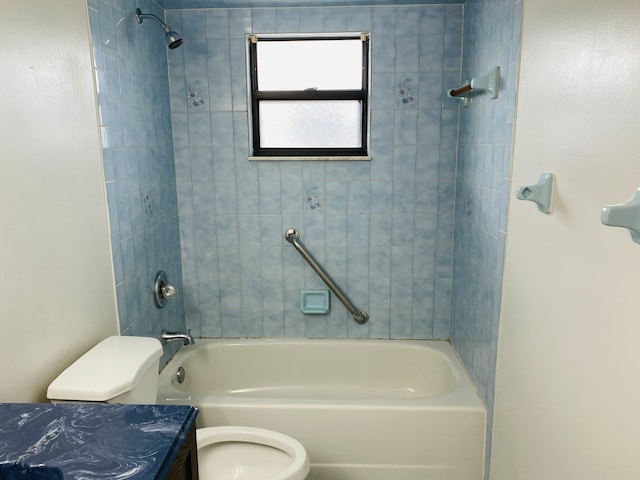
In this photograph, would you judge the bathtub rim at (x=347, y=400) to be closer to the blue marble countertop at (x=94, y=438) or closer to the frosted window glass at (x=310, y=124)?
the blue marble countertop at (x=94, y=438)

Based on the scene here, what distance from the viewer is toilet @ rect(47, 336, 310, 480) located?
1.32 meters

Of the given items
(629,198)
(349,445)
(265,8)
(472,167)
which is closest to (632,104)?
(629,198)

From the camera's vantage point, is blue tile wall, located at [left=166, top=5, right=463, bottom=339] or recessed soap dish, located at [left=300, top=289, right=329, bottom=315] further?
recessed soap dish, located at [left=300, top=289, right=329, bottom=315]

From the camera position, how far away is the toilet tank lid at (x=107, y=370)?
1304mm

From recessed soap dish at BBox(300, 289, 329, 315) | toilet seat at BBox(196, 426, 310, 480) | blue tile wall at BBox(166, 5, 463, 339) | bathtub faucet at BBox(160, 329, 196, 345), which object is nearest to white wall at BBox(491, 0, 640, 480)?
toilet seat at BBox(196, 426, 310, 480)

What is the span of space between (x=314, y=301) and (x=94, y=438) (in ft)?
5.76

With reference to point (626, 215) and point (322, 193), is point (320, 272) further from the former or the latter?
point (626, 215)

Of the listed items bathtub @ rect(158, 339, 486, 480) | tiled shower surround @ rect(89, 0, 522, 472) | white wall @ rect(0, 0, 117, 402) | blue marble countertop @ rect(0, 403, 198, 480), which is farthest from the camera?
tiled shower surround @ rect(89, 0, 522, 472)

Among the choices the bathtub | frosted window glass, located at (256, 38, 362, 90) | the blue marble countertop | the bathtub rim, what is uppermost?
frosted window glass, located at (256, 38, 362, 90)

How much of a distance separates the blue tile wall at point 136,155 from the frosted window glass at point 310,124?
512 mm

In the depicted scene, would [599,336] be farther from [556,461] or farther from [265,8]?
[265,8]

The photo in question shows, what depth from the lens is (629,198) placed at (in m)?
0.94

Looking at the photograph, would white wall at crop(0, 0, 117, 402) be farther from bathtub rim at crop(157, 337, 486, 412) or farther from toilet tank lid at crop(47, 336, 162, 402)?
bathtub rim at crop(157, 337, 486, 412)

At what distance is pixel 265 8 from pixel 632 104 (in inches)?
74.0
